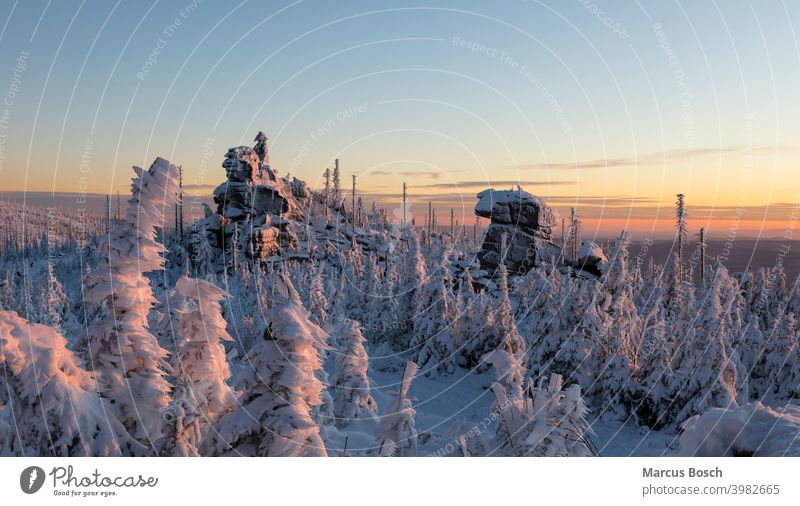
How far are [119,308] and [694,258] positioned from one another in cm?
8138

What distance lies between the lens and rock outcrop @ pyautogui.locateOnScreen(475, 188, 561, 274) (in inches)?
2559

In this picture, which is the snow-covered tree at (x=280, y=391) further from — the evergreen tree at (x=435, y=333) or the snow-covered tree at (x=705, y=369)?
the evergreen tree at (x=435, y=333)

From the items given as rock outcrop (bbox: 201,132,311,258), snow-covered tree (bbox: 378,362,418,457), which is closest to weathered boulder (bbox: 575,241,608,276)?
rock outcrop (bbox: 201,132,311,258)

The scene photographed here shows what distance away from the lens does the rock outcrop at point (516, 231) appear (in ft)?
213

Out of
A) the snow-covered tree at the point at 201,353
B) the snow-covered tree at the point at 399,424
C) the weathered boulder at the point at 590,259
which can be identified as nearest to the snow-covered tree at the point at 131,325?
the snow-covered tree at the point at 201,353

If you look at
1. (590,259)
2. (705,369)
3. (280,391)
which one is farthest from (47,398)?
(590,259)

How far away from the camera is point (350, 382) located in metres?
21.1

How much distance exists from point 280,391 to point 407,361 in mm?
7664

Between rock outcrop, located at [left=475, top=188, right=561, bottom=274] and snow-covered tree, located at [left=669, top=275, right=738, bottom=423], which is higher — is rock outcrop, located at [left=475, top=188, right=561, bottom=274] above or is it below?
above

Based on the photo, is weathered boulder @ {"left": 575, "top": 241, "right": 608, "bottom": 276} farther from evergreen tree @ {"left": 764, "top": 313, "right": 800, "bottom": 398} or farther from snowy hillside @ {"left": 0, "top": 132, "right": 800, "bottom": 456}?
evergreen tree @ {"left": 764, "top": 313, "right": 800, "bottom": 398}
